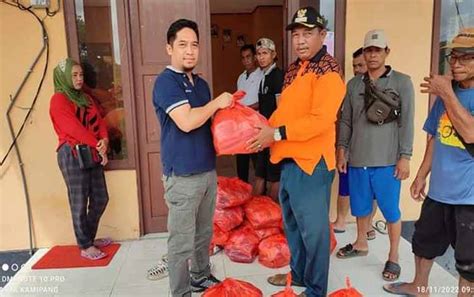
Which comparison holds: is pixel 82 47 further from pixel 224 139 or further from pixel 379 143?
pixel 379 143

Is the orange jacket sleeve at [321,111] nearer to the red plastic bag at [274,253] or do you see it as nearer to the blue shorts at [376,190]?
the blue shorts at [376,190]

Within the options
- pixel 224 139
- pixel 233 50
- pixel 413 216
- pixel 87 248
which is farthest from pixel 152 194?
pixel 233 50

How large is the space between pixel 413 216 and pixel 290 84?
2.13 metres

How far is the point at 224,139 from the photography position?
1.86 meters

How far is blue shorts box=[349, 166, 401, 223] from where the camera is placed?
7.99 feet

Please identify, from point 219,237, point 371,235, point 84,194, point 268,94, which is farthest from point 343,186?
point 84,194

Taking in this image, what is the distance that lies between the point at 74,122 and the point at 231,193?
1219mm

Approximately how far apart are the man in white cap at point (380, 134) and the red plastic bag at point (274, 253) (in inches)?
21.5

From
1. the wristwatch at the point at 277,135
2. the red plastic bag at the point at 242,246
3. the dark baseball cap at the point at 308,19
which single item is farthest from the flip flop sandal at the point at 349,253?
the dark baseball cap at the point at 308,19

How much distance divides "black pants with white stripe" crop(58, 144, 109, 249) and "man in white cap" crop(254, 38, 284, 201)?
4.20 ft

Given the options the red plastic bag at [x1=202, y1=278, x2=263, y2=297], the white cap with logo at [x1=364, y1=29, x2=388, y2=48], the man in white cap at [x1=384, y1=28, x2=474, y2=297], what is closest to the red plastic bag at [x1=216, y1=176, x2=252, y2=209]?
the red plastic bag at [x1=202, y1=278, x2=263, y2=297]

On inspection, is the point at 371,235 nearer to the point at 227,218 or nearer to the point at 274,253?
the point at 274,253

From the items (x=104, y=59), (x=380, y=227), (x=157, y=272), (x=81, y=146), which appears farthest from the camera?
(x=380, y=227)

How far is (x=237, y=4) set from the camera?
693 cm
